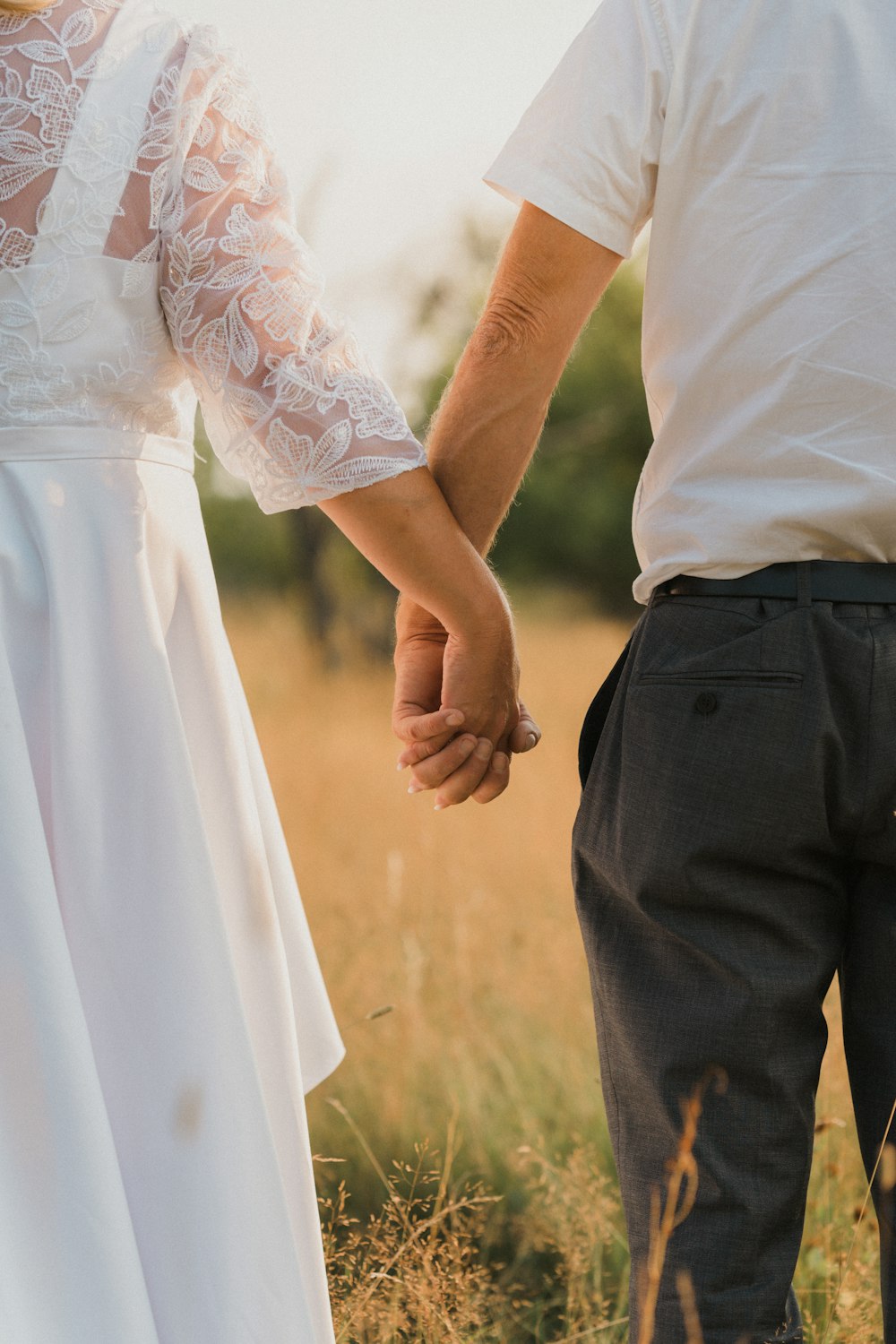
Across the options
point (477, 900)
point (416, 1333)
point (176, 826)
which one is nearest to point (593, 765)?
point (176, 826)

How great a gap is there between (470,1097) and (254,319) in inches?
90.6

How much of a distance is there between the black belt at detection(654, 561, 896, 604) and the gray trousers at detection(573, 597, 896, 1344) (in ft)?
0.04

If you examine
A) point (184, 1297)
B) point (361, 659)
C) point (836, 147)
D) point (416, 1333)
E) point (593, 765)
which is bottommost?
point (361, 659)

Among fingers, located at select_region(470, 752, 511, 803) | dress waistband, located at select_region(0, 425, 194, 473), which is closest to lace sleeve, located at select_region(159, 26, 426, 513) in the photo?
dress waistband, located at select_region(0, 425, 194, 473)

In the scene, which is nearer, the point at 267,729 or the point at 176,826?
the point at 176,826

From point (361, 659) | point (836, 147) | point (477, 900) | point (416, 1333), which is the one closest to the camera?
point (836, 147)

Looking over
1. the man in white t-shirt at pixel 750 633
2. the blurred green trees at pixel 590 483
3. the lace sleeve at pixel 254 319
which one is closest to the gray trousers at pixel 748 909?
the man in white t-shirt at pixel 750 633

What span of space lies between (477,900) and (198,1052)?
296cm

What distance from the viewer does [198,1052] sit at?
169 cm

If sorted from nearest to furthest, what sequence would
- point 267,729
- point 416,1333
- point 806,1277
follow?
point 416,1333 < point 806,1277 < point 267,729

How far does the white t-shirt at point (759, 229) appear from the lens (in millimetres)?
1556

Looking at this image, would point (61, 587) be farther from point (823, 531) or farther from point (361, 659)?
point (361, 659)

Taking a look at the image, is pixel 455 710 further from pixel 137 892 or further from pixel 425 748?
pixel 137 892

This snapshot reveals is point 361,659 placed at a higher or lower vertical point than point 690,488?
lower
